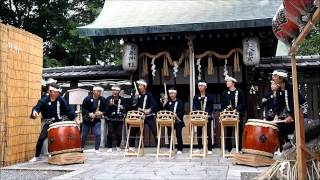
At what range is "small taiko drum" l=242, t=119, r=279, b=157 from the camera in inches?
280

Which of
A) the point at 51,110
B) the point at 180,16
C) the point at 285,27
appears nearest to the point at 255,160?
the point at 285,27

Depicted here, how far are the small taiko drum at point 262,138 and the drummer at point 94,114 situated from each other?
162 inches

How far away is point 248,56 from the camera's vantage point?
10.8 m

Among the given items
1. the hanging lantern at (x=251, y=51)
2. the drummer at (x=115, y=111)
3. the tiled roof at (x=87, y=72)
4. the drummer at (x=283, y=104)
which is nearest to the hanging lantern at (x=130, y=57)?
the tiled roof at (x=87, y=72)

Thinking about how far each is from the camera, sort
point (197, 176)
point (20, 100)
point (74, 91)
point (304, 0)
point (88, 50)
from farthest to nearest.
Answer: point (88, 50), point (74, 91), point (20, 100), point (197, 176), point (304, 0)

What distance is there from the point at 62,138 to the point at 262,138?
377 cm

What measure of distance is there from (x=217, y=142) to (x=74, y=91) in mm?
4560

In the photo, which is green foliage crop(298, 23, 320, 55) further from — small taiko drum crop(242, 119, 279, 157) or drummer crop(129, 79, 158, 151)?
small taiko drum crop(242, 119, 279, 157)

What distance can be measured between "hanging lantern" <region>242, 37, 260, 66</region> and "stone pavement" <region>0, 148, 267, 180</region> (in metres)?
3.20

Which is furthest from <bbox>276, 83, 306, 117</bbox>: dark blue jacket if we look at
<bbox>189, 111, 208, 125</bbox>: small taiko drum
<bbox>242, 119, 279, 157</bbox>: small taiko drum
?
<bbox>189, 111, 208, 125</bbox>: small taiko drum

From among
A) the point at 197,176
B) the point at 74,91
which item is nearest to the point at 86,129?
the point at 74,91

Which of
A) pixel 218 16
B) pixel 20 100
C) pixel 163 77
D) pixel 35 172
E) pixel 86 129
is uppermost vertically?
pixel 218 16

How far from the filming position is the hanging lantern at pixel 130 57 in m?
11.5

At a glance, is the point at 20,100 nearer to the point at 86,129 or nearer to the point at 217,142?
the point at 86,129
